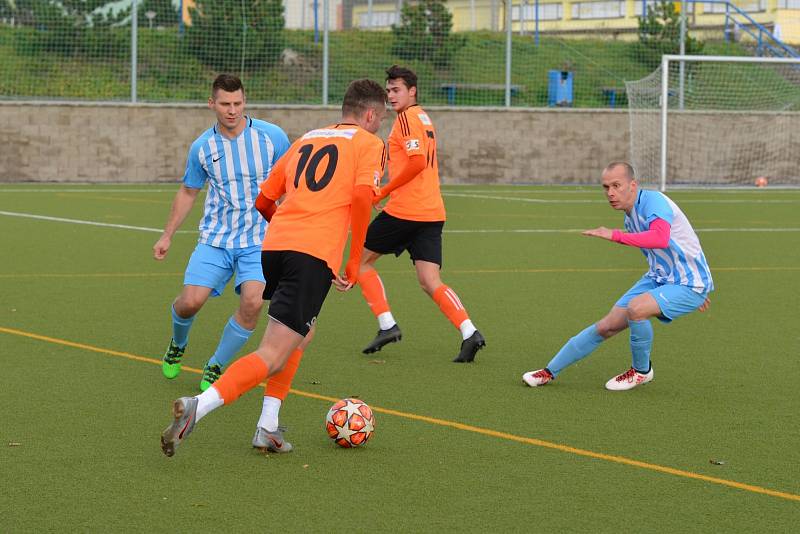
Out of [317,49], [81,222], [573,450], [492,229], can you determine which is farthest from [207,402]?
[317,49]

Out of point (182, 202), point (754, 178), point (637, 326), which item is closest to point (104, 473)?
point (182, 202)

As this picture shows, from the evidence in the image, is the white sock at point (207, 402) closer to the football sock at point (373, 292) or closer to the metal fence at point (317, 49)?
the football sock at point (373, 292)

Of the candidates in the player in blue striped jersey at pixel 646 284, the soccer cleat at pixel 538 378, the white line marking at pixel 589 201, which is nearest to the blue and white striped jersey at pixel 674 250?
the player in blue striped jersey at pixel 646 284

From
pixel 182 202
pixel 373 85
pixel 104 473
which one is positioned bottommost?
pixel 104 473

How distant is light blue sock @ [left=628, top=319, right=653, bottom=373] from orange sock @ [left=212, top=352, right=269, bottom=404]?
2.69 m

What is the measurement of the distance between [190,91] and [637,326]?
22.3 m

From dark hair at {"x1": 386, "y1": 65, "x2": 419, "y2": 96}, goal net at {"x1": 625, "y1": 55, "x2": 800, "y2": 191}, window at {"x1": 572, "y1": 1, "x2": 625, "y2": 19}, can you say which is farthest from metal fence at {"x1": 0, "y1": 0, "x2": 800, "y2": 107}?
dark hair at {"x1": 386, "y1": 65, "x2": 419, "y2": 96}

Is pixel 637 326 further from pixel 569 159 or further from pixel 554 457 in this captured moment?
pixel 569 159

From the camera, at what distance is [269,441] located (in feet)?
19.7

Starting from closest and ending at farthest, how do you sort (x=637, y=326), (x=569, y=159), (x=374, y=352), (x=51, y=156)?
(x=637, y=326), (x=374, y=352), (x=51, y=156), (x=569, y=159)

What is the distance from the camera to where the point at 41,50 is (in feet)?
93.1

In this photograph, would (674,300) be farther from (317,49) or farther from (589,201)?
(317,49)

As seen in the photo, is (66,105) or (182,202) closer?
(182,202)

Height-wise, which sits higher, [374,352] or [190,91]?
[190,91]
